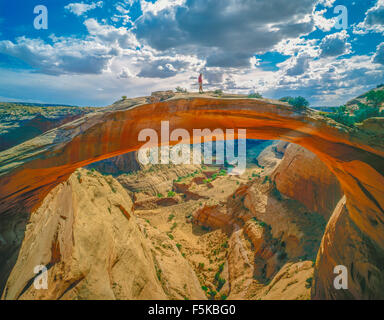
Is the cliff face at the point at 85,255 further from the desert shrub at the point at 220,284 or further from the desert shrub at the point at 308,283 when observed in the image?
the desert shrub at the point at 308,283

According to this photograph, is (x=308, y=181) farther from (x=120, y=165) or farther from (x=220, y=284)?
(x=120, y=165)

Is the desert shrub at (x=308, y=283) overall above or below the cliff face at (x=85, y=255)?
below

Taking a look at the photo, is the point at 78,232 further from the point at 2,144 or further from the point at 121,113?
the point at 2,144

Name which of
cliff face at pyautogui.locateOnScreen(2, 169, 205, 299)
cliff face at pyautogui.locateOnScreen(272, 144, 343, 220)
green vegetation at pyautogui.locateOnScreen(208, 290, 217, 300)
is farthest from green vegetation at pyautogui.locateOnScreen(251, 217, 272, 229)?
cliff face at pyautogui.locateOnScreen(2, 169, 205, 299)
